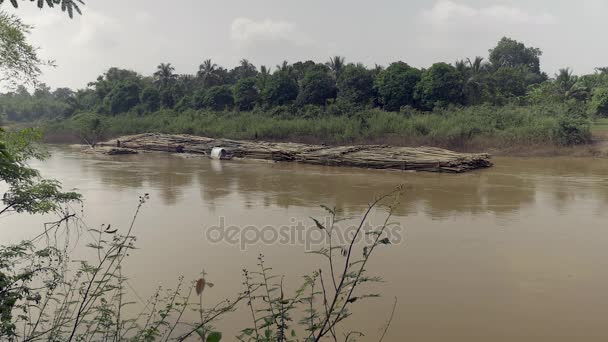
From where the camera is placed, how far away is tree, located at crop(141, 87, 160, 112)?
1511 inches

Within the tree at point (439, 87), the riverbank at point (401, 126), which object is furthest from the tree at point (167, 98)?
the tree at point (439, 87)

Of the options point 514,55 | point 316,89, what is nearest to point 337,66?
point 316,89

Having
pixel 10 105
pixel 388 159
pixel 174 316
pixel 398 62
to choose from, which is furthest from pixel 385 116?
pixel 10 105

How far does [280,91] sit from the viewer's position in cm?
3155

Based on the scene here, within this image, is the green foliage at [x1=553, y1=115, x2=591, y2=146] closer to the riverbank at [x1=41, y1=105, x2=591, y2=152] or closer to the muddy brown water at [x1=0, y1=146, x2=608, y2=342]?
the riverbank at [x1=41, y1=105, x2=591, y2=152]

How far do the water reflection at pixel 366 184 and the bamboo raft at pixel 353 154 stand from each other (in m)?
0.57

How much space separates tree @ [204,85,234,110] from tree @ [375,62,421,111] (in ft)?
40.6

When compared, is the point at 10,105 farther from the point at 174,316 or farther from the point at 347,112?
the point at 174,316

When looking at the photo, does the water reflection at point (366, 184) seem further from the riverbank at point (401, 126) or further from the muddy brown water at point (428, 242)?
the riverbank at point (401, 126)

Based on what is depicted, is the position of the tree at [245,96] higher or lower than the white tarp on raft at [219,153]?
higher

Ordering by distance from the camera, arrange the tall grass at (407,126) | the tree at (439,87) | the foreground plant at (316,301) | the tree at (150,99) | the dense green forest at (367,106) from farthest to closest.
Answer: the tree at (150,99) < the tree at (439,87) < the dense green forest at (367,106) < the tall grass at (407,126) < the foreground plant at (316,301)

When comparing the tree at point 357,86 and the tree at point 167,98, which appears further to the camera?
the tree at point 167,98

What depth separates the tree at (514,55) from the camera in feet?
152

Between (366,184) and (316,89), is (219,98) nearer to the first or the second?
(316,89)
